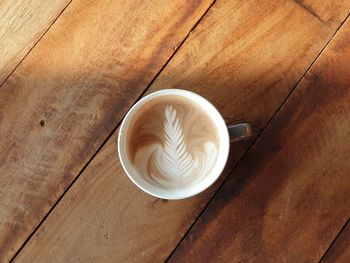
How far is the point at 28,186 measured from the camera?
2.21 feet

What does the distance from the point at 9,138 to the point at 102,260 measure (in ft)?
0.76

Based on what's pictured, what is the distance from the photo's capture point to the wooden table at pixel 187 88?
668mm

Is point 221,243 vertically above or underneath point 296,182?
underneath

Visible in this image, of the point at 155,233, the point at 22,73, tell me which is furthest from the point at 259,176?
the point at 22,73

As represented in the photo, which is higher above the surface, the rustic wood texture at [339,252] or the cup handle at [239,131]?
the cup handle at [239,131]

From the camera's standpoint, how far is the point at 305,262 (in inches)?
26.2

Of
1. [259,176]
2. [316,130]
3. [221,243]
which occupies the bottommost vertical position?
[221,243]

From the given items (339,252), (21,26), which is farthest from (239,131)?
(21,26)

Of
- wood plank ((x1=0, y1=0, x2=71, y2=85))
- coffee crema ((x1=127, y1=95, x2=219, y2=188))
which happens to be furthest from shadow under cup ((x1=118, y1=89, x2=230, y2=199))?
wood plank ((x1=0, y1=0, x2=71, y2=85))

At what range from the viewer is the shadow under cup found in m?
0.62

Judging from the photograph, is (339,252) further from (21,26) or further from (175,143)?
(21,26)

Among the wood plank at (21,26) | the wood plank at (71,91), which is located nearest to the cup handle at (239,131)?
the wood plank at (71,91)

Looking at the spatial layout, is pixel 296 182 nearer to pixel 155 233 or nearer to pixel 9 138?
pixel 155 233

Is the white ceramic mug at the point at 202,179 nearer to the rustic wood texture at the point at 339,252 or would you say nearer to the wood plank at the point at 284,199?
the wood plank at the point at 284,199
